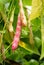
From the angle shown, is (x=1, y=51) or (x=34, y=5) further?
(x=1, y=51)

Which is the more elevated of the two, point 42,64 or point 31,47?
point 31,47

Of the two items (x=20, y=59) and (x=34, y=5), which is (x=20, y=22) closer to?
(x=34, y=5)

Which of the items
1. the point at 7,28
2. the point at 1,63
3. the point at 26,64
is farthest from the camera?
the point at 26,64

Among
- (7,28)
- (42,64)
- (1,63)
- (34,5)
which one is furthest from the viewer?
(42,64)

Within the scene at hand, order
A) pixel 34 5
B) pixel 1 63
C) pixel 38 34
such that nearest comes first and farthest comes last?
pixel 34 5 < pixel 1 63 < pixel 38 34

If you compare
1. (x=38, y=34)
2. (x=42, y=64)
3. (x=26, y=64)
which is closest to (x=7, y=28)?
(x=38, y=34)

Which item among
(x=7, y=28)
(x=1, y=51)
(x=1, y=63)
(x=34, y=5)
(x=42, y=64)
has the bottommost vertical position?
(x=42, y=64)

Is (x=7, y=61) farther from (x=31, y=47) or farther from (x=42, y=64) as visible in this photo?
(x=42, y=64)

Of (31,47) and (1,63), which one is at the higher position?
(31,47)

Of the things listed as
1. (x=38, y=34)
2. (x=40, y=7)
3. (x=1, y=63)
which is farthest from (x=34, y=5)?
(x=38, y=34)
